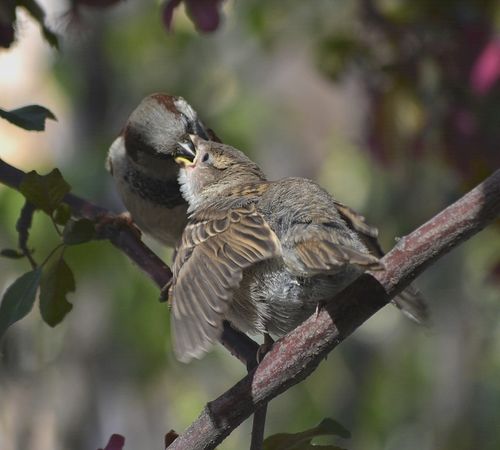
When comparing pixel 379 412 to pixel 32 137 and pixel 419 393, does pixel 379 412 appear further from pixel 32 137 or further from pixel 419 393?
pixel 32 137

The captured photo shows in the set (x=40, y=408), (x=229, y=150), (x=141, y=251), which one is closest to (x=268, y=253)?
(x=141, y=251)

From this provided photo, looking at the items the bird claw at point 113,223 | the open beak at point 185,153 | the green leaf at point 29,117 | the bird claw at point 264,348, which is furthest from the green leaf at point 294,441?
the open beak at point 185,153

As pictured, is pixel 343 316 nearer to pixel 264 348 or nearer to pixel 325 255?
pixel 325 255

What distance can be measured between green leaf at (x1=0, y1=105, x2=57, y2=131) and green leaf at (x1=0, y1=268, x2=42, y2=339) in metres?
0.30

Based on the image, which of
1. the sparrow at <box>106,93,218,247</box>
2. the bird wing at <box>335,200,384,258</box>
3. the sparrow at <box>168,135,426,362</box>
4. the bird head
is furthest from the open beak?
the bird wing at <box>335,200,384,258</box>

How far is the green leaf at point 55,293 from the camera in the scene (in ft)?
7.04

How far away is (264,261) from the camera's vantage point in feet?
7.28

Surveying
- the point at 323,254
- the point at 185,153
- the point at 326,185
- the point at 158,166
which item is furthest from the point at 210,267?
the point at 326,185

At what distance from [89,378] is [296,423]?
1.37 meters

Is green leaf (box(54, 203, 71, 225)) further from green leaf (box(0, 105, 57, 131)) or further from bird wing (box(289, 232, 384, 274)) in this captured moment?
bird wing (box(289, 232, 384, 274))

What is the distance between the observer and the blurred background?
402cm

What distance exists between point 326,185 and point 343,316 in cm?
419

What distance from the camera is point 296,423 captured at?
5367mm

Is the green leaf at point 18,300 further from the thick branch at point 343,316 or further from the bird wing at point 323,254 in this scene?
the bird wing at point 323,254
